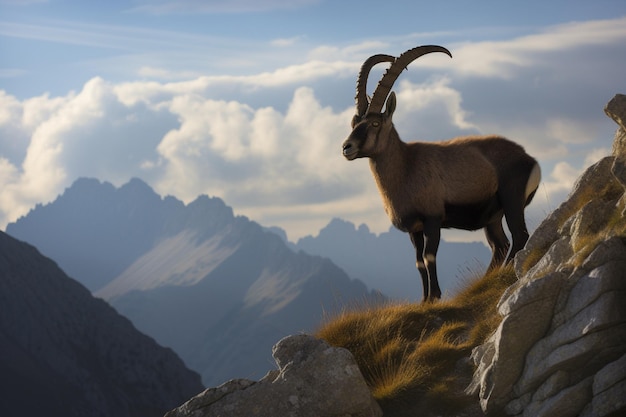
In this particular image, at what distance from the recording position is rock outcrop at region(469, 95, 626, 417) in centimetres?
1077

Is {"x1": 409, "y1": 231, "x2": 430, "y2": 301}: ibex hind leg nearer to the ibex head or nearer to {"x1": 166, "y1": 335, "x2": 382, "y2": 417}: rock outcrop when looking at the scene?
the ibex head

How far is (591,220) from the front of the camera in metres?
12.7

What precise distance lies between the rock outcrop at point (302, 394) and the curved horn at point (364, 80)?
673cm

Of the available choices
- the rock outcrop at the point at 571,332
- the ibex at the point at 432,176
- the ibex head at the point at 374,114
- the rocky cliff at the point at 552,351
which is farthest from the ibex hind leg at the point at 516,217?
the rock outcrop at the point at 571,332

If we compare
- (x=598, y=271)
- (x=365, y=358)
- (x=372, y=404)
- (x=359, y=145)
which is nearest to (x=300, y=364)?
(x=372, y=404)

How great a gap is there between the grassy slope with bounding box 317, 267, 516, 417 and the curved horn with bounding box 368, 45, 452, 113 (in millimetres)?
4299

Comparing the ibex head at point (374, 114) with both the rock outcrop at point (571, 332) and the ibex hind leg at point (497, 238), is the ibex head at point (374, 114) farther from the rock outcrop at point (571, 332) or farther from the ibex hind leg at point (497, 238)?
the rock outcrop at point (571, 332)

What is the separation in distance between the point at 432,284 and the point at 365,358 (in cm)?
345

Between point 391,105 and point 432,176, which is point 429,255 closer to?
point 432,176

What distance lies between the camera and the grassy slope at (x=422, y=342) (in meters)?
13.3

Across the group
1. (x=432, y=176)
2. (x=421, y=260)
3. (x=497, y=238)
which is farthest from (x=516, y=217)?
(x=421, y=260)

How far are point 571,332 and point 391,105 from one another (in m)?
8.19

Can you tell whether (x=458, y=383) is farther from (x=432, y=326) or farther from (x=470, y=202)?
(x=470, y=202)

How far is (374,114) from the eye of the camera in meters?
18.0
